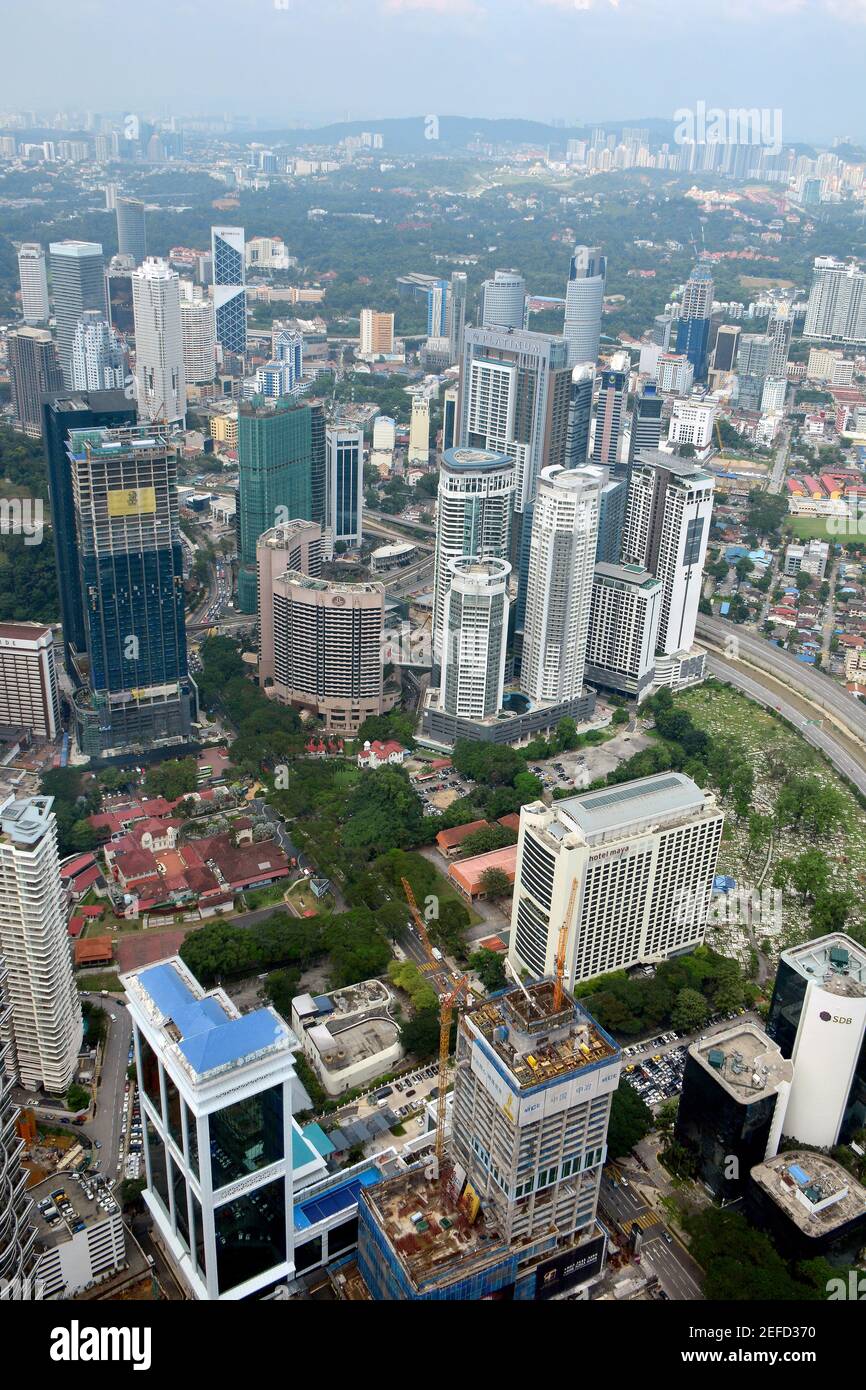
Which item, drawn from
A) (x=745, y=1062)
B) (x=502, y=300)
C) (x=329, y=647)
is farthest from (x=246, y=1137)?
(x=502, y=300)

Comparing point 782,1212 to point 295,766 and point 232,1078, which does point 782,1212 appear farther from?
point 295,766

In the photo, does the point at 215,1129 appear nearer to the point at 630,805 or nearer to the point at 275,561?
the point at 630,805

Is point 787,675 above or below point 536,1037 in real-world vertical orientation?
below

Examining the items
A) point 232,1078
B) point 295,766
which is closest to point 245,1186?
point 232,1078

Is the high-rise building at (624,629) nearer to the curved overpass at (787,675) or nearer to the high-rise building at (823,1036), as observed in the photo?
the curved overpass at (787,675)

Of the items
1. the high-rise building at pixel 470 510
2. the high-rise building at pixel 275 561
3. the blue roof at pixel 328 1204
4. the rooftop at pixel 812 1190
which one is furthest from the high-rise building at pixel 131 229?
the rooftop at pixel 812 1190
